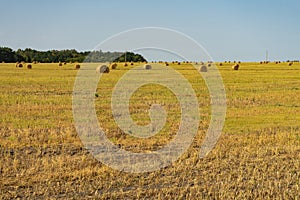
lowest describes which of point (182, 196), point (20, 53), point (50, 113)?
point (182, 196)

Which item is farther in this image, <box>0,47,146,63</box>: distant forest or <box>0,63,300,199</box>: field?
<box>0,47,146,63</box>: distant forest

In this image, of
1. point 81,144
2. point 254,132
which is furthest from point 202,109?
point 81,144

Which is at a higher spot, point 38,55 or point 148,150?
point 38,55

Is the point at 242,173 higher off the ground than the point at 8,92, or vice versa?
the point at 8,92

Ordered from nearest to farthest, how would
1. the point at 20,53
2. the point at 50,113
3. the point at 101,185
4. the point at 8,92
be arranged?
the point at 101,185 < the point at 50,113 < the point at 8,92 < the point at 20,53

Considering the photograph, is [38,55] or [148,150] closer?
[148,150]

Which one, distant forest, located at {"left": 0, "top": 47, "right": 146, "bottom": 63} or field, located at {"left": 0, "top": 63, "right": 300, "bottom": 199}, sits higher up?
distant forest, located at {"left": 0, "top": 47, "right": 146, "bottom": 63}

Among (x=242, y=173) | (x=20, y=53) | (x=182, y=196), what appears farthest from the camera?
(x=20, y=53)

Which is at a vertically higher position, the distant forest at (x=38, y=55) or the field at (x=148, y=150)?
the distant forest at (x=38, y=55)

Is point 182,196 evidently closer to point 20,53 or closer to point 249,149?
point 249,149

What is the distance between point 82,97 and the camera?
18.9 metres

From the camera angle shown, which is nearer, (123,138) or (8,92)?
(123,138)

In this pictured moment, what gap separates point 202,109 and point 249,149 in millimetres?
6322

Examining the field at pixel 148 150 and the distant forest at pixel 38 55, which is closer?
the field at pixel 148 150
